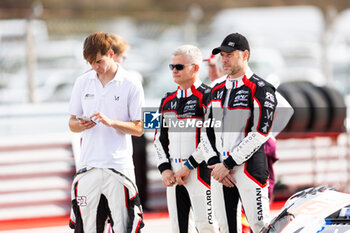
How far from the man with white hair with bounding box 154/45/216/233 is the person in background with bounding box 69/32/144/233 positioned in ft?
0.85

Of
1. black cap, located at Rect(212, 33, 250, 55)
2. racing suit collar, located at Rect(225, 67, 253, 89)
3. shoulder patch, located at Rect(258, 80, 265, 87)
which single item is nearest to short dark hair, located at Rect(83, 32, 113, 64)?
black cap, located at Rect(212, 33, 250, 55)

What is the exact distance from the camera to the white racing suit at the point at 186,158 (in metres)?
4.74

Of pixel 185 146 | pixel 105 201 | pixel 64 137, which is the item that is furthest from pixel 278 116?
pixel 64 137

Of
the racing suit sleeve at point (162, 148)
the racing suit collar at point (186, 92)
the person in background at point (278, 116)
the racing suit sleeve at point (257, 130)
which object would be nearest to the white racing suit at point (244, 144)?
the racing suit sleeve at point (257, 130)

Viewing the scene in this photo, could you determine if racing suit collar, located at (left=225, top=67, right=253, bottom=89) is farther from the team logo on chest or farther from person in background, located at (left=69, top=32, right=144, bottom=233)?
person in background, located at (left=69, top=32, right=144, bottom=233)

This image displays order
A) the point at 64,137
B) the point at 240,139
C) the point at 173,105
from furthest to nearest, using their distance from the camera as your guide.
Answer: the point at 64,137 < the point at 173,105 < the point at 240,139

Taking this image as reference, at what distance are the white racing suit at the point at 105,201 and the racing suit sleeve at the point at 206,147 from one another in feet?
1.76

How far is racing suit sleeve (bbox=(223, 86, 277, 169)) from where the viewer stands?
4.34 m

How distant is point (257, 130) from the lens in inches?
172

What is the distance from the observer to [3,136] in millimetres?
7551

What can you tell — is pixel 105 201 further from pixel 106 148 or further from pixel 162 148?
pixel 162 148

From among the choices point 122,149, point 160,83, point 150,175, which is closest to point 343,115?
point 150,175

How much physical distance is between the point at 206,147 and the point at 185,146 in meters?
0.25

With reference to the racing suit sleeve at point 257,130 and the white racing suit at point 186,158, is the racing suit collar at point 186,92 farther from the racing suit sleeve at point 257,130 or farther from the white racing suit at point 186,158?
the racing suit sleeve at point 257,130
